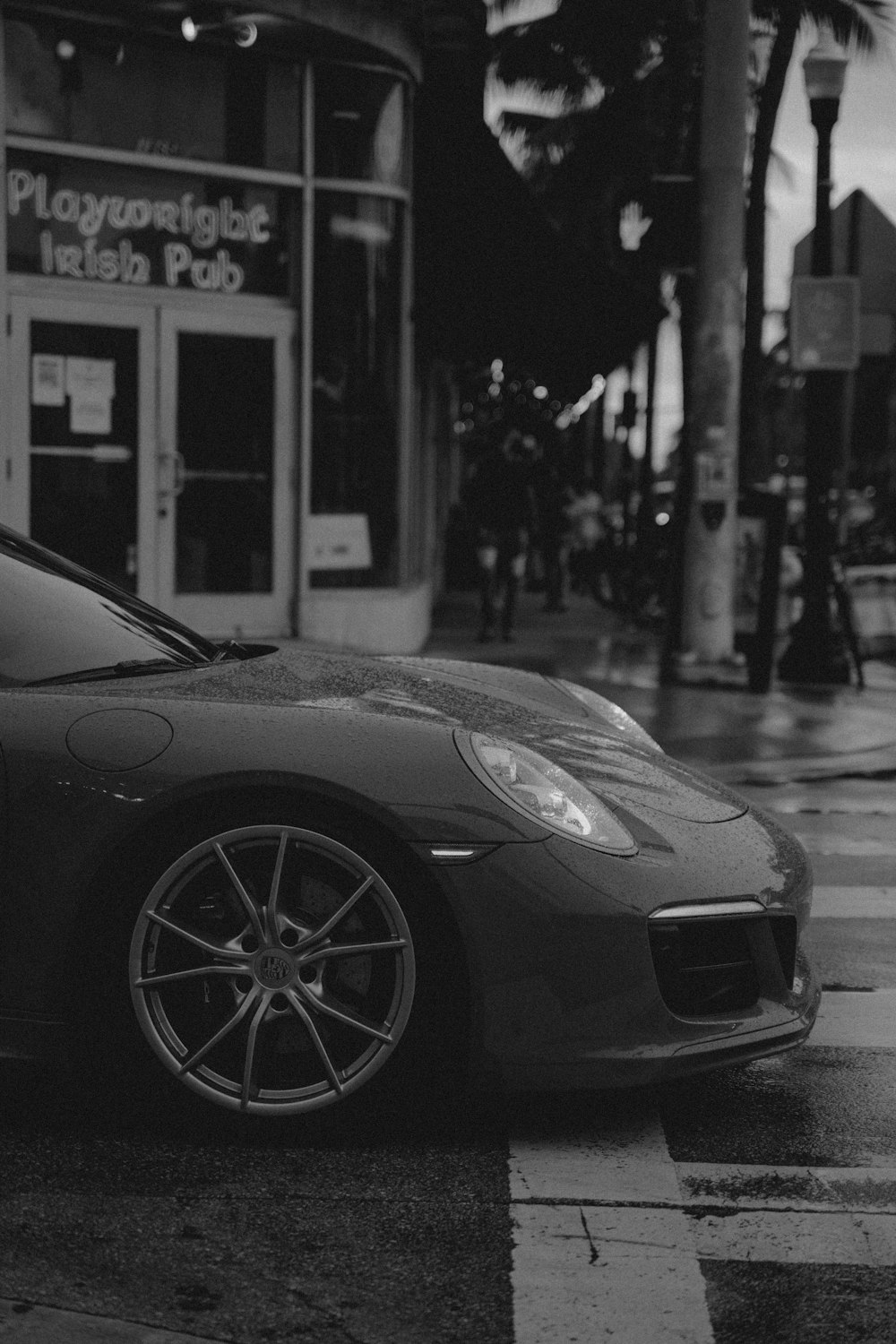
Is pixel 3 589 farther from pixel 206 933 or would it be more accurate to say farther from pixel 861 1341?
pixel 861 1341

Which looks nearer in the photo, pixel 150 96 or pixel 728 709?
pixel 728 709

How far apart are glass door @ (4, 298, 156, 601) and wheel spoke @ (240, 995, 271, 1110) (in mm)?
9556

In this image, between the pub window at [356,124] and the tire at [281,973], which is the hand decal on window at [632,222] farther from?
the tire at [281,973]

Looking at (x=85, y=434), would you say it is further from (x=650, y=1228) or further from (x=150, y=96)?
(x=650, y=1228)

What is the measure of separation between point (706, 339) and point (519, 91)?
22.2 m

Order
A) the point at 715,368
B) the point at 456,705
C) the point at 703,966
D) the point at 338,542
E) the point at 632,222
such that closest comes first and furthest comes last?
the point at 703,966 < the point at 456,705 < the point at 715,368 < the point at 338,542 < the point at 632,222

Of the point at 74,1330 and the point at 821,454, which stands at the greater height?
the point at 821,454

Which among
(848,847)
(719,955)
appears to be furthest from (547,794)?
(848,847)

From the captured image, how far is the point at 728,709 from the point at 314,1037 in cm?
835

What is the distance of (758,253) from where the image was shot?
23359 mm

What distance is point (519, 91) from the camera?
34188 mm

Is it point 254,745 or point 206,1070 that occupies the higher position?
point 254,745

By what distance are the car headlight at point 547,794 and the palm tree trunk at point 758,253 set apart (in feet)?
54.6

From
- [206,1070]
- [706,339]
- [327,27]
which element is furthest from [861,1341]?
[327,27]
